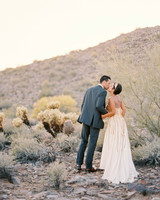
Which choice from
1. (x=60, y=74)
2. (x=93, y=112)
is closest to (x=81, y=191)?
(x=93, y=112)

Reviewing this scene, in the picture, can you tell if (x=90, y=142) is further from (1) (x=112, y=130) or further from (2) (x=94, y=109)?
(2) (x=94, y=109)

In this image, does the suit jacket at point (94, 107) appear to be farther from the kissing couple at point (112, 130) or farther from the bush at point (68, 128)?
the bush at point (68, 128)

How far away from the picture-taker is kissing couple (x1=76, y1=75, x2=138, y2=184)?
228 inches

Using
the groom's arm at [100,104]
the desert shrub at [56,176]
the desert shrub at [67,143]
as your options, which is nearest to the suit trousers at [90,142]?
the groom's arm at [100,104]

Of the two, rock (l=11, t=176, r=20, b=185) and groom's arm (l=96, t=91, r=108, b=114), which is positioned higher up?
groom's arm (l=96, t=91, r=108, b=114)

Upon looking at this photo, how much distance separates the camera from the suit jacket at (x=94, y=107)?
5918 mm

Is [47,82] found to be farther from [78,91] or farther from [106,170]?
[106,170]

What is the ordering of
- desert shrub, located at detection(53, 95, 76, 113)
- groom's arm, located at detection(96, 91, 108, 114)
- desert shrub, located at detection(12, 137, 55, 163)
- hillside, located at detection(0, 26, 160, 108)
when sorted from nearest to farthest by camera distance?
groom's arm, located at detection(96, 91, 108, 114), desert shrub, located at detection(12, 137, 55, 163), desert shrub, located at detection(53, 95, 76, 113), hillside, located at detection(0, 26, 160, 108)

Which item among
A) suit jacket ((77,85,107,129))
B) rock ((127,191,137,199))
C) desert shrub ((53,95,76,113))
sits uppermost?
suit jacket ((77,85,107,129))

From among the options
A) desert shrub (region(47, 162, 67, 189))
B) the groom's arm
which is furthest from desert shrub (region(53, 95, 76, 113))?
desert shrub (region(47, 162, 67, 189))

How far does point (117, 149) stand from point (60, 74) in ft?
86.0

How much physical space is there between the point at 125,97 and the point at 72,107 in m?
10.2

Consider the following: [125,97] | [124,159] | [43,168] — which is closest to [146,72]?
[125,97]

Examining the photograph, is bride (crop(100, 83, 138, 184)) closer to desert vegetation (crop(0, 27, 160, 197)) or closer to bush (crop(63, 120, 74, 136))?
desert vegetation (crop(0, 27, 160, 197))
